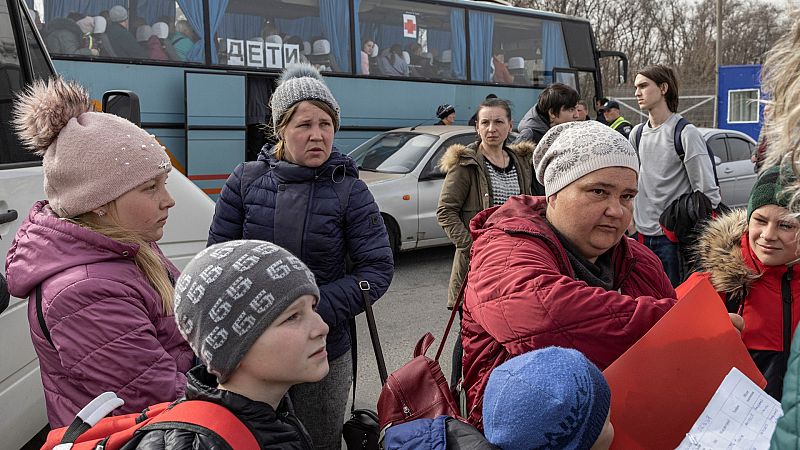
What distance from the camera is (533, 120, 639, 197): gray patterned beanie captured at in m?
A: 1.70

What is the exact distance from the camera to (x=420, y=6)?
11062mm

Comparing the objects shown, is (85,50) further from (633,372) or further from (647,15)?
(647,15)

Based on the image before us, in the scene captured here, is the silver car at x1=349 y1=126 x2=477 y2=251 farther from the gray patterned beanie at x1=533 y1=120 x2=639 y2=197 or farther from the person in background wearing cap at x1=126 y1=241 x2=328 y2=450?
the person in background wearing cap at x1=126 y1=241 x2=328 y2=450

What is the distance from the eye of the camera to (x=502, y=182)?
165 inches

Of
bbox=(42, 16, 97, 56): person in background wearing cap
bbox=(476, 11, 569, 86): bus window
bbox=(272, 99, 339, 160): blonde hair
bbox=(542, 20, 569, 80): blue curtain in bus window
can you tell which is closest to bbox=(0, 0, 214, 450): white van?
bbox=(272, 99, 339, 160): blonde hair

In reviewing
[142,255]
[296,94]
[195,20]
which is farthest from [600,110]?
[142,255]

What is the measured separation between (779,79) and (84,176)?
171 cm

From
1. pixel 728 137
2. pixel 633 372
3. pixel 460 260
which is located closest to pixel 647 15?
pixel 728 137

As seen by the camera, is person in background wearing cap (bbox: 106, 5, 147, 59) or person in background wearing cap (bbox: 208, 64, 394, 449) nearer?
person in background wearing cap (bbox: 208, 64, 394, 449)

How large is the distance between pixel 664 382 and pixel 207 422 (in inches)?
37.1

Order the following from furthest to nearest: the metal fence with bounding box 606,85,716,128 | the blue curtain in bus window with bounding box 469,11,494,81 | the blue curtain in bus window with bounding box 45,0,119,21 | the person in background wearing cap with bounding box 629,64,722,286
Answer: the metal fence with bounding box 606,85,716,128 → the blue curtain in bus window with bounding box 469,11,494,81 → the blue curtain in bus window with bounding box 45,0,119,21 → the person in background wearing cap with bounding box 629,64,722,286

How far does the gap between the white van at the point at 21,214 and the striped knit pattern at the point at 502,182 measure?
67.4 inches

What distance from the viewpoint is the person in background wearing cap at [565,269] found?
1403 millimetres

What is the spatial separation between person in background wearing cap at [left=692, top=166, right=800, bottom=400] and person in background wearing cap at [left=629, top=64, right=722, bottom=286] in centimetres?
175
